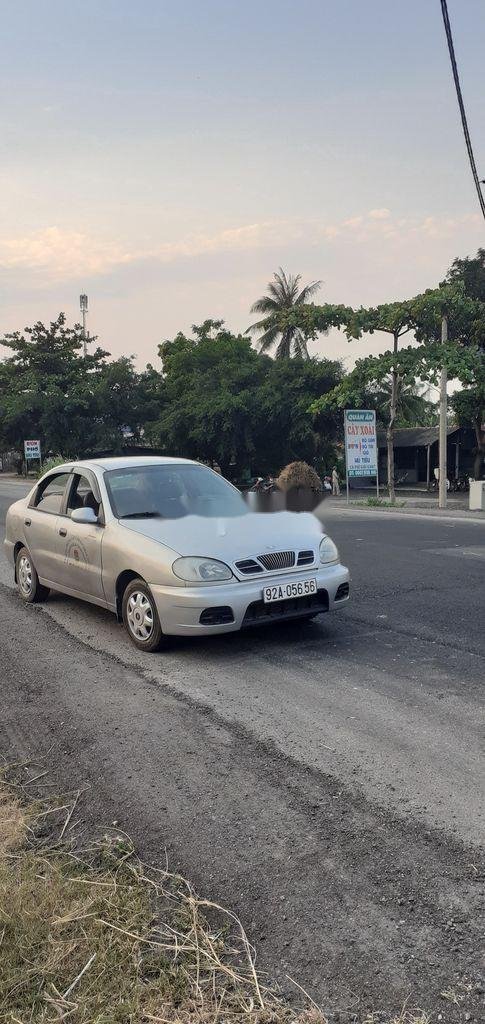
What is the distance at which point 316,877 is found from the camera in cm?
277

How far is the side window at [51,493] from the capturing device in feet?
23.8

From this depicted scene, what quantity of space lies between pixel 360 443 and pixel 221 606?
2136cm

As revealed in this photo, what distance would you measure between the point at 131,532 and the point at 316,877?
356cm

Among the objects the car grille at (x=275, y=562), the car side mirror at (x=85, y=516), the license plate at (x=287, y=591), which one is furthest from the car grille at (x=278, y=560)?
the car side mirror at (x=85, y=516)

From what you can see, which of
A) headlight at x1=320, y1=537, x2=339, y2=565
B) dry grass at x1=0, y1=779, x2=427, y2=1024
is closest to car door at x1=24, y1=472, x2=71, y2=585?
headlight at x1=320, y1=537, x2=339, y2=565

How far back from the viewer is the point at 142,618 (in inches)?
225

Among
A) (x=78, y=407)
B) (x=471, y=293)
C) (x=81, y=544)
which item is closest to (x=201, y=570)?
(x=81, y=544)

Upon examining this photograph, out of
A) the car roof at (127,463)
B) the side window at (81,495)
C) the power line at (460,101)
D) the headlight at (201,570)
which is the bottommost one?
the headlight at (201,570)

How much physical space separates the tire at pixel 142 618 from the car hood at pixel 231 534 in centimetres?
42

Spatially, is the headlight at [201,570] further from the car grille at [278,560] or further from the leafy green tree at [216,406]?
the leafy green tree at [216,406]

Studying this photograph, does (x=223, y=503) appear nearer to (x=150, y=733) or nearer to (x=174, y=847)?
(x=150, y=733)

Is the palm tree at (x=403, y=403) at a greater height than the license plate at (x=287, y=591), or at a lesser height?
greater

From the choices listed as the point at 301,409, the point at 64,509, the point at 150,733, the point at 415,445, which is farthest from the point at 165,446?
the point at 150,733

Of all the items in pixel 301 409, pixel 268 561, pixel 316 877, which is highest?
pixel 301 409
